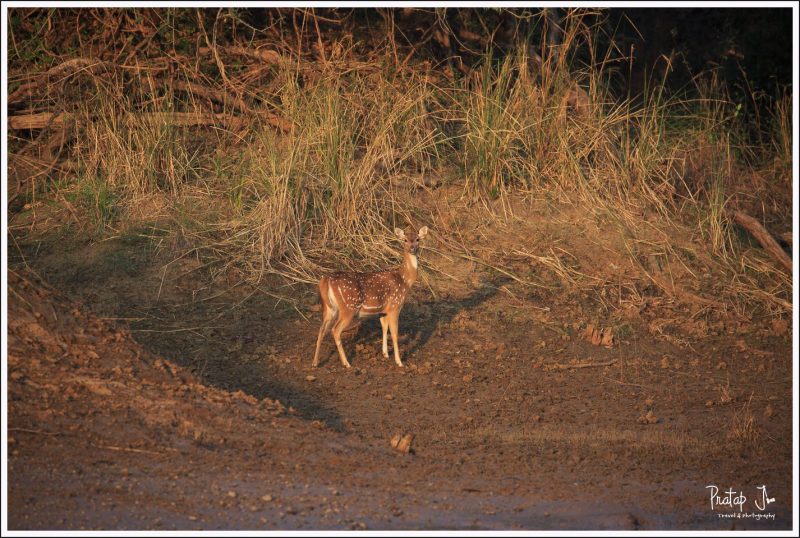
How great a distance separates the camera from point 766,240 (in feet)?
36.6

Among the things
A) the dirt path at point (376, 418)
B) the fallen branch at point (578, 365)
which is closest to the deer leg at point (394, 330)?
the dirt path at point (376, 418)

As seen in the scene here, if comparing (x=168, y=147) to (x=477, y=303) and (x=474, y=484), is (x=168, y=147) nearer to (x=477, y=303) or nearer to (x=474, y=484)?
(x=477, y=303)

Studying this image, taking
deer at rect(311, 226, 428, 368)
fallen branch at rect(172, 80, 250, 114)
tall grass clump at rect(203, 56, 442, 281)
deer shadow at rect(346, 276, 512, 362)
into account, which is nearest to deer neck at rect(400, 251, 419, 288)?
deer at rect(311, 226, 428, 368)

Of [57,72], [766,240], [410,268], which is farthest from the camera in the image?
[57,72]

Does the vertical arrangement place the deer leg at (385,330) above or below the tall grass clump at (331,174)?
below

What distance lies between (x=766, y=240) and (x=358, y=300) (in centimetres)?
504

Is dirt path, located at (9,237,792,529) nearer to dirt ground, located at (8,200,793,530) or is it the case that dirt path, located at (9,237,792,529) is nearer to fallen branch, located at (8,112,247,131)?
dirt ground, located at (8,200,793,530)

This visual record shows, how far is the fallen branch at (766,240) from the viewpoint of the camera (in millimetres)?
11008

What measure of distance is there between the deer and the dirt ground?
333 millimetres

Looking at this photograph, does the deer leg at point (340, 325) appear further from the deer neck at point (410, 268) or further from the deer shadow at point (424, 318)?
the deer neck at point (410, 268)

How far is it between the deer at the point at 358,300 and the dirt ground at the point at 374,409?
0.33 m

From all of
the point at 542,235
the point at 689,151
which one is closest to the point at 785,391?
the point at 542,235

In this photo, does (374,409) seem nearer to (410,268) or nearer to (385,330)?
(385,330)

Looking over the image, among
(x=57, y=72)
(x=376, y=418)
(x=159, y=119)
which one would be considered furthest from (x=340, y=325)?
(x=57, y=72)
